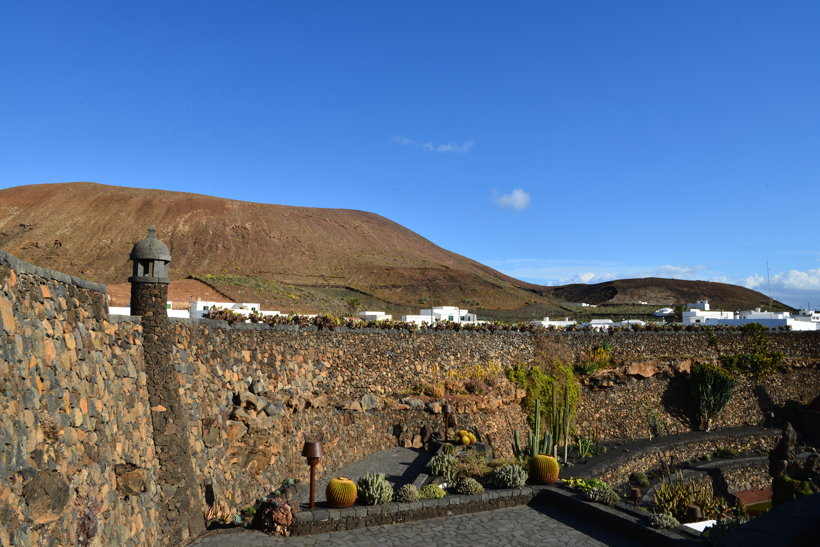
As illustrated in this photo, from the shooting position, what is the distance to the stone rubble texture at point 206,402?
6.48 m

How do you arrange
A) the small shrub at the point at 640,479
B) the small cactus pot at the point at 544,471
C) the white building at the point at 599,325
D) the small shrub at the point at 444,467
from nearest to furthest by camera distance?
the small cactus pot at the point at 544,471
the small shrub at the point at 444,467
the small shrub at the point at 640,479
the white building at the point at 599,325

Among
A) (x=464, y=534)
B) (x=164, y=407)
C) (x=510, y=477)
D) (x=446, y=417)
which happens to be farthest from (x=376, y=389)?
(x=164, y=407)

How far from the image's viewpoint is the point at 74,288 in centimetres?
849

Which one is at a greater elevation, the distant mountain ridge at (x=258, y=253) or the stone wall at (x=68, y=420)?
the distant mountain ridge at (x=258, y=253)

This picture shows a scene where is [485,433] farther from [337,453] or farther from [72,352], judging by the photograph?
[72,352]

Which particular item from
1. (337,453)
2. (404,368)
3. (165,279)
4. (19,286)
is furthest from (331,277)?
(19,286)

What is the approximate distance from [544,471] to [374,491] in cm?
450

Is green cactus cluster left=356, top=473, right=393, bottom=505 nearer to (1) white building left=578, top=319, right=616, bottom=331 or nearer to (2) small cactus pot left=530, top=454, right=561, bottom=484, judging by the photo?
(2) small cactus pot left=530, top=454, right=561, bottom=484

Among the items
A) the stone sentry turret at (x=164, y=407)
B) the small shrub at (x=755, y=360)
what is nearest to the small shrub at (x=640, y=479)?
the small shrub at (x=755, y=360)

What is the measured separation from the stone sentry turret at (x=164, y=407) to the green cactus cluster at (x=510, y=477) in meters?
6.92

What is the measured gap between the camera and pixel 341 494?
468 inches

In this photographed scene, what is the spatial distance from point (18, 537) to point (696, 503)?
52.9 feet

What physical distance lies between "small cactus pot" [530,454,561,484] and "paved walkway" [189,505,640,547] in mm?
1530

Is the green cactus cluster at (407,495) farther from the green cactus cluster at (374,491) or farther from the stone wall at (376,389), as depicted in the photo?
the stone wall at (376,389)
